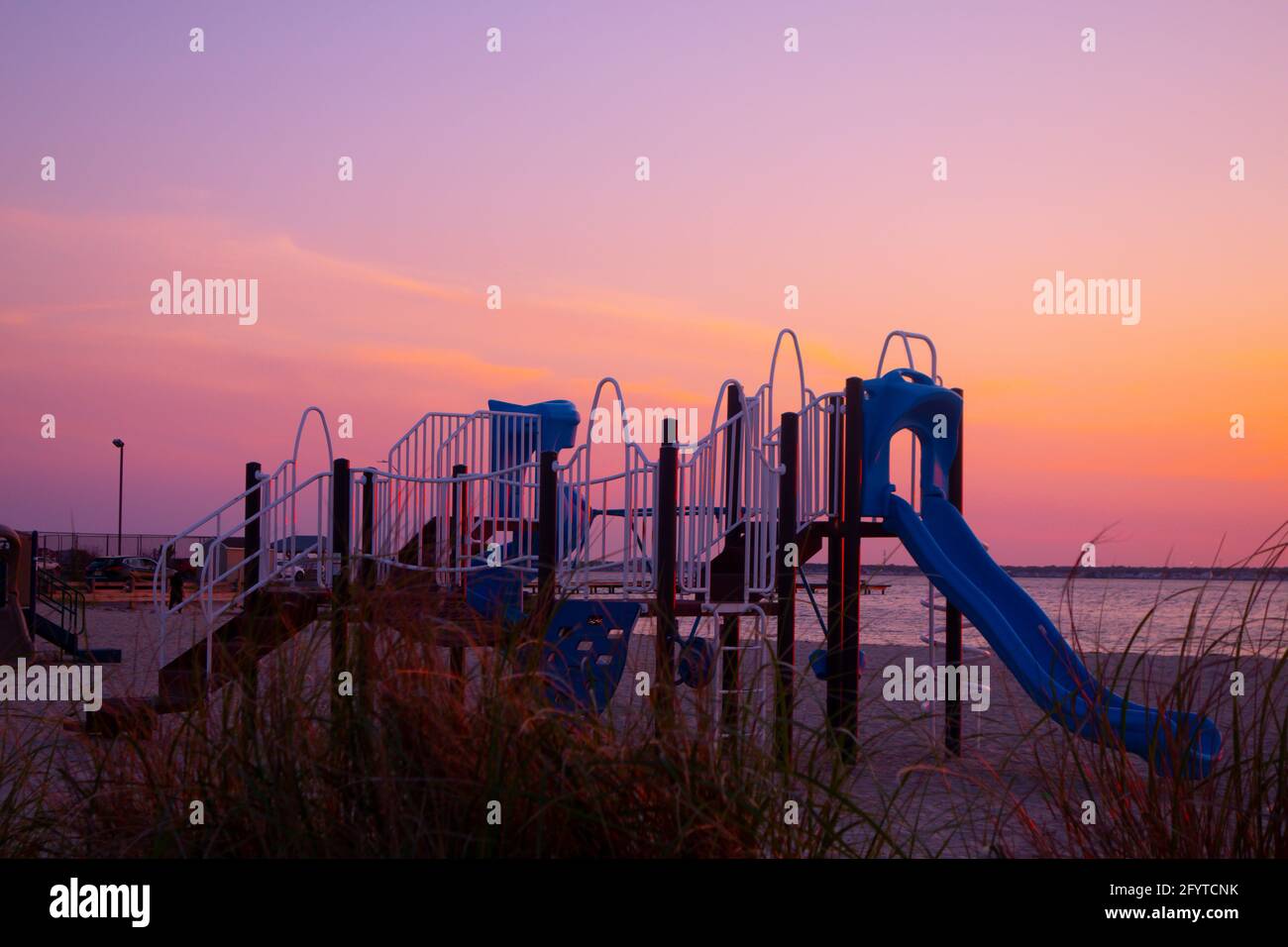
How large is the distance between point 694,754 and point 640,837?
1.07 feet

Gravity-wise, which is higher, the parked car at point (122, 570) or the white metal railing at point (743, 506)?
→ the white metal railing at point (743, 506)

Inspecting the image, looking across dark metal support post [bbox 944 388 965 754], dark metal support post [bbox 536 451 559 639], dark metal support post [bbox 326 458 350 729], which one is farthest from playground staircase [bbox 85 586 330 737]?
dark metal support post [bbox 944 388 965 754]

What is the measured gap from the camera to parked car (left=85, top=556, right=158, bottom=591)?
43406 mm

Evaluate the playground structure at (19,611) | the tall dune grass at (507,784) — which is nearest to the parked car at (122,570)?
the playground structure at (19,611)

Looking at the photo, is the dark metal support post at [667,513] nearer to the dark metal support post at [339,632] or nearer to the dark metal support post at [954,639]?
the dark metal support post at [339,632]

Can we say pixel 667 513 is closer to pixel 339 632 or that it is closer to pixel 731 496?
pixel 731 496

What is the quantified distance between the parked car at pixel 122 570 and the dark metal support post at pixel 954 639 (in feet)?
121

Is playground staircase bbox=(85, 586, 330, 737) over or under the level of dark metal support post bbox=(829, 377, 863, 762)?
under

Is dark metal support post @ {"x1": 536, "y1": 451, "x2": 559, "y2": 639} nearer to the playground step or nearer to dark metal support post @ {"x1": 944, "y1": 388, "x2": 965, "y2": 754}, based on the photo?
the playground step

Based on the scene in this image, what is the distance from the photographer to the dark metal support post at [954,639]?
11312mm

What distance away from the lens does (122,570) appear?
44.3 metres

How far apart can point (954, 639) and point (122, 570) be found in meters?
39.7

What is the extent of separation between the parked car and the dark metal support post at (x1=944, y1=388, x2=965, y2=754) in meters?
36.9

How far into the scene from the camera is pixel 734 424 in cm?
1121
